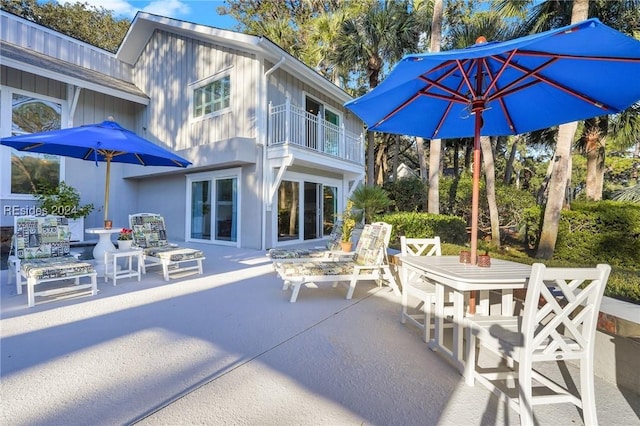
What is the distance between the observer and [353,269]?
15.6 ft

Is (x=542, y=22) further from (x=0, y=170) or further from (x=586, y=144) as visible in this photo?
(x=0, y=170)

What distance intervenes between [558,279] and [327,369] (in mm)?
1799

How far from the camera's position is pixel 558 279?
199cm

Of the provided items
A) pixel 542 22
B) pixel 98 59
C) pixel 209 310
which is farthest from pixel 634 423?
pixel 98 59

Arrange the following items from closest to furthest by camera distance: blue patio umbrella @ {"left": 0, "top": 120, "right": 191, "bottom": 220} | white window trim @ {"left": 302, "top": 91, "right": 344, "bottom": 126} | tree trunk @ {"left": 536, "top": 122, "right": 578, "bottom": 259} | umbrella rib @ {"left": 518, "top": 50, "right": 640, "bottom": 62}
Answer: umbrella rib @ {"left": 518, "top": 50, "right": 640, "bottom": 62}
blue patio umbrella @ {"left": 0, "top": 120, "right": 191, "bottom": 220}
tree trunk @ {"left": 536, "top": 122, "right": 578, "bottom": 259}
white window trim @ {"left": 302, "top": 91, "right": 344, "bottom": 126}

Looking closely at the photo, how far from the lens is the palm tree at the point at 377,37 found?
470 inches

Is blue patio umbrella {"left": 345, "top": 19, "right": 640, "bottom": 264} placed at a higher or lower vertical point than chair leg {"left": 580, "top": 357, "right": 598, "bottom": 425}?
higher

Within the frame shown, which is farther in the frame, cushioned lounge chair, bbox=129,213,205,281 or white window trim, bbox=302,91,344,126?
white window trim, bbox=302,91,344,126

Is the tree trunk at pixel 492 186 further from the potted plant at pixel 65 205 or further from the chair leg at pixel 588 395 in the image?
the potted plant at pixel 65 205

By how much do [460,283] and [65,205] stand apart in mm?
11135

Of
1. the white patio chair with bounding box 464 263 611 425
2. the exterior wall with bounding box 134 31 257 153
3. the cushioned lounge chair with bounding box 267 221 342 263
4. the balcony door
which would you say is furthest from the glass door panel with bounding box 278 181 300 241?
the white patio chair with bounding box 464 263 611 425

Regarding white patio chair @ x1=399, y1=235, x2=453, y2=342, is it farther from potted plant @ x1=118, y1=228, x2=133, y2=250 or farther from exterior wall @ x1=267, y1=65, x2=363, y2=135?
exterior wall @ x1=267, y1=65, x2=363, y2=135

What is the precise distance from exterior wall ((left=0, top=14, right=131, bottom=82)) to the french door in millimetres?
5730

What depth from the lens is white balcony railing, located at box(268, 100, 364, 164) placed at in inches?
359
